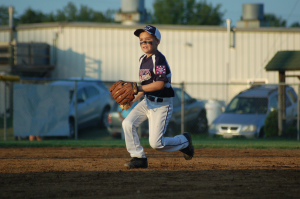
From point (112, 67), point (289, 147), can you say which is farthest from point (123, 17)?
point (289, 147)

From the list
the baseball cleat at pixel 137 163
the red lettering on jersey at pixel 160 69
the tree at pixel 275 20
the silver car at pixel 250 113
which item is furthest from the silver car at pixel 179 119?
the tree at pixel 275 20

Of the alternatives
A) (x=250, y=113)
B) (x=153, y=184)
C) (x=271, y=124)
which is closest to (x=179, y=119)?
(x=250, y=113)

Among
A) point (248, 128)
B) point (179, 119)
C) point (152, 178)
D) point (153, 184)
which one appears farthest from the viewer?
point (179, 119)

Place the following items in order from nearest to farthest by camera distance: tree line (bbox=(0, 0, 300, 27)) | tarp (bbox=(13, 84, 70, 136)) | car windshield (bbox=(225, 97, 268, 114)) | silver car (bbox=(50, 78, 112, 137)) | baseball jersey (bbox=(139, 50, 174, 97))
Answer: baseball jersey (bbox=(139, 50, 174, 97)) < tarp (bbox=(13, 84, 70, 136)) < car windshield (bbox=(225, 97, 268, 114)) < silver car (bbox=(50, 78, 112, 137)) < tree line (bbox=(0, 0, 300, 27))

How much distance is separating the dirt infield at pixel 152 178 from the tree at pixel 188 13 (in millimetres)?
53191

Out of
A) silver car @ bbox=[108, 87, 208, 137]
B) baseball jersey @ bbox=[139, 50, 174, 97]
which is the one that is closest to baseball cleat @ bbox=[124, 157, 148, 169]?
baseball jersey @ bbox=[139, 50, 174, 97]

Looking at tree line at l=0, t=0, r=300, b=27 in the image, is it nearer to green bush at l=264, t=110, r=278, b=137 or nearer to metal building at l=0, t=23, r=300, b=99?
metal building at l=0, t=23, r=300, b=99

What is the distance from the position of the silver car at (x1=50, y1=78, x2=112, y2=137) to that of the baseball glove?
8.51 meters

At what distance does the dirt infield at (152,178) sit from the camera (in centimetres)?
434

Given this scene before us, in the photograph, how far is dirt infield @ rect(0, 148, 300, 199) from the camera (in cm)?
434

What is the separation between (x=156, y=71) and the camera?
5.52 meters

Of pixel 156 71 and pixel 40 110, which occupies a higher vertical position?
pixel 156 71

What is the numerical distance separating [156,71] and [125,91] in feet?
1.74

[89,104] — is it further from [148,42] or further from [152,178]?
[152,178]
